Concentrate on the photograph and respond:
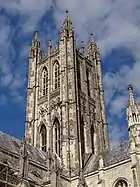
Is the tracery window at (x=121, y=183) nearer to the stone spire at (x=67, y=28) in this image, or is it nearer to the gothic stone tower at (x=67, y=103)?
the gothic stone tower at (x=67, y=103)

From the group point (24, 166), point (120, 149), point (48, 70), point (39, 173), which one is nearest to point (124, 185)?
point (120, 149)

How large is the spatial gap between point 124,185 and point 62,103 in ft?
37.1

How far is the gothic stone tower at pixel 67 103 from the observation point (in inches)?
1350

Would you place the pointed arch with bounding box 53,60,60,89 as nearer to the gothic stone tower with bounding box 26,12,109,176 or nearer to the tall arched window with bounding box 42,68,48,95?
the gothic stone tower with bounding box 26,12,109,176

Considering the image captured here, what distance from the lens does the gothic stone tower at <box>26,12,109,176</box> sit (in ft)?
112

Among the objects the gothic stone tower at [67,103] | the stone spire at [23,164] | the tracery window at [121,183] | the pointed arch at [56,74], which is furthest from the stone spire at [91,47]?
the stone spire at [23,164]

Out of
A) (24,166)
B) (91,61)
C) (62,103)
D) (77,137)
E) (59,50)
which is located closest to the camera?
(24,166)

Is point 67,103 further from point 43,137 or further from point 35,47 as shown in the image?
point 35,47

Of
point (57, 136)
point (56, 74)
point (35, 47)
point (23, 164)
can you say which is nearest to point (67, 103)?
point (57, 136)

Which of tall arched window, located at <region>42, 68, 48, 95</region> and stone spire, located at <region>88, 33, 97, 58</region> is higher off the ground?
stone spire, located at <region>88, 33, 97, 58</region>

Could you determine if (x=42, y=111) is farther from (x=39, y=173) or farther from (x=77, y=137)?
(x=39, y=173)

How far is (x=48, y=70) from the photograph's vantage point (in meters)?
41.5

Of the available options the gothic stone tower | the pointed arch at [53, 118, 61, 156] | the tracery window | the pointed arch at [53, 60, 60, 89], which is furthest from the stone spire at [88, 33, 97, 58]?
the tracery window

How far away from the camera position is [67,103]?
35875mm
